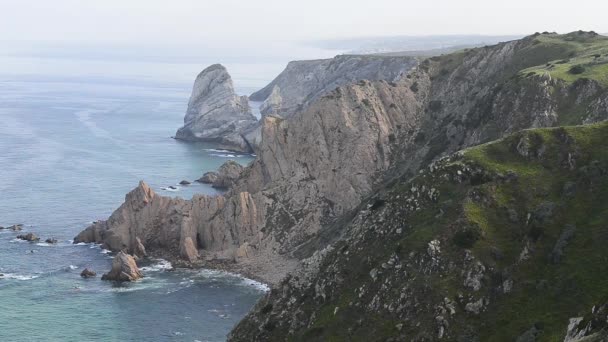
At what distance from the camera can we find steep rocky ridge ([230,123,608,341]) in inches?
1885

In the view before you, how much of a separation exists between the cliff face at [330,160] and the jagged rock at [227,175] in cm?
3729

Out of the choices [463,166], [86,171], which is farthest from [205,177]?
[463,166]

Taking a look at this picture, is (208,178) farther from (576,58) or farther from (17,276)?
(576,58)

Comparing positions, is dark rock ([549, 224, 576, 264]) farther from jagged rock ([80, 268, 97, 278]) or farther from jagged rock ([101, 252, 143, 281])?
jagged rock ([80, 268, 97, 278])

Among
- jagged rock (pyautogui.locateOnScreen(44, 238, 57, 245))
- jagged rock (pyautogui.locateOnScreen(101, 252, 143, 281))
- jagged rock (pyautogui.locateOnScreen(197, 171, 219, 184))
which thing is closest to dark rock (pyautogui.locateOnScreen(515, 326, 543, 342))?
jagged rock (pyautogui.locateOnScreen(101, 252, 143, 281))

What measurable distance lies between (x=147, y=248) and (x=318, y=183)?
31142 mm

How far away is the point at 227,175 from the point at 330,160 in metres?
53.4

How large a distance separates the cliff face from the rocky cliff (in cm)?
19

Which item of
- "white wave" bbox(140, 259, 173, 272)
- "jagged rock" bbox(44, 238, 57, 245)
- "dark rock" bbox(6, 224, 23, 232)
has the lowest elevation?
"white wave" bbox(140, 259, 173, 272)

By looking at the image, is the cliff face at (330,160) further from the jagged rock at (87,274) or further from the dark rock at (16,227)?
the dark rock at (16,227)

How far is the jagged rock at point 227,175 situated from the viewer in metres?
172

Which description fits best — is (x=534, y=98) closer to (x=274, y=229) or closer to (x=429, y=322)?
(x=274, y=229)

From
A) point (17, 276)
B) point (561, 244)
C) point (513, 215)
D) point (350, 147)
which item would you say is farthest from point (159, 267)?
point (561, 244)

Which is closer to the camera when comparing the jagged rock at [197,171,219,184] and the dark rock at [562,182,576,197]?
the dark rock at [562,182,576,197]
